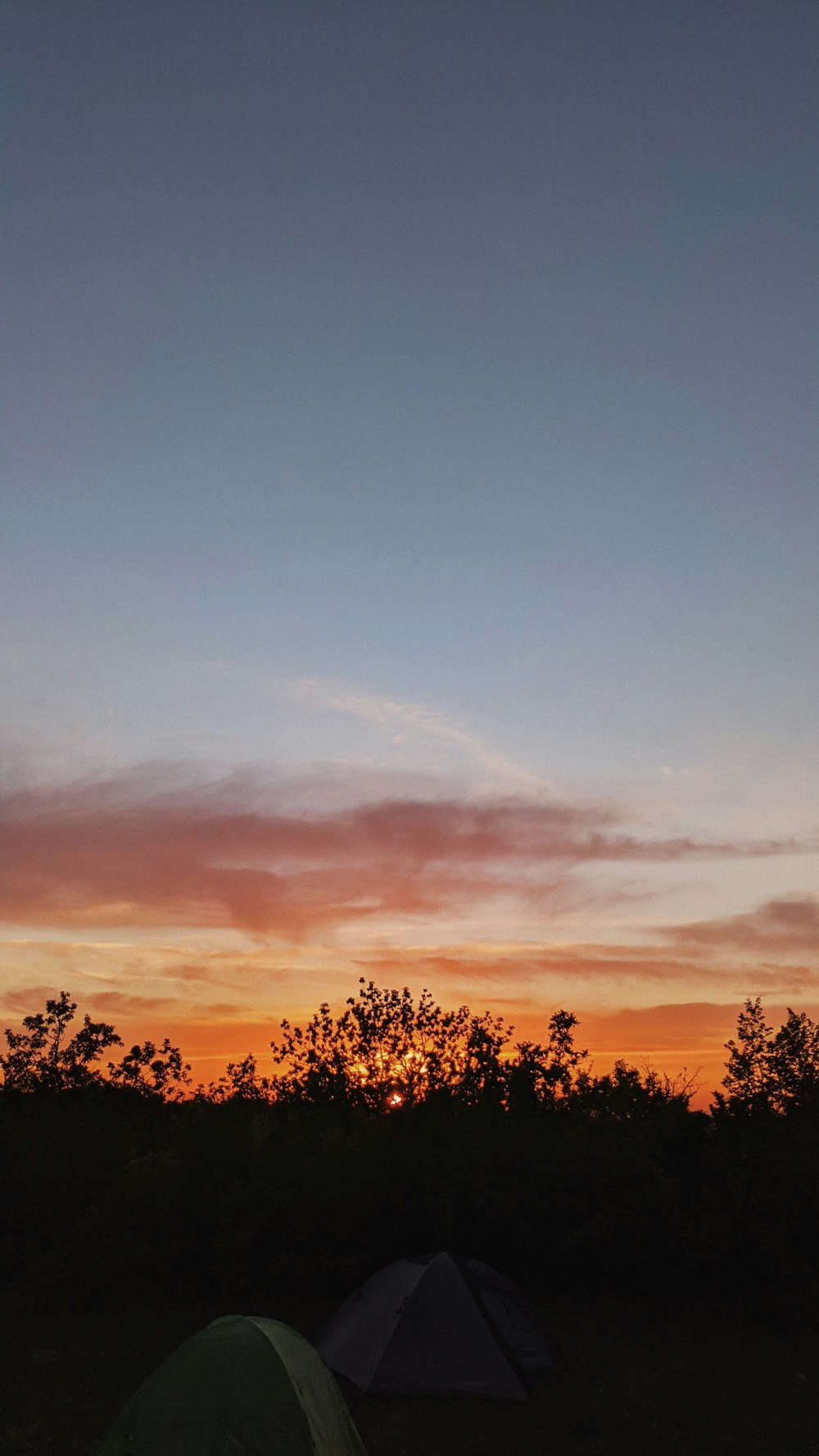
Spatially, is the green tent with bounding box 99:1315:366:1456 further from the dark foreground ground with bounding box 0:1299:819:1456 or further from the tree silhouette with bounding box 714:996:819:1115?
the tree silhouette with bounding box 714:996:819:1115

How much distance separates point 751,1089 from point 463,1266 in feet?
82.3

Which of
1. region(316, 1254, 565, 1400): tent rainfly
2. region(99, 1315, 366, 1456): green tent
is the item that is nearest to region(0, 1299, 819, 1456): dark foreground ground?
region(316, 1254, 565, 1400): tent rainfly

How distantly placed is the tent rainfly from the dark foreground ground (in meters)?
0.28

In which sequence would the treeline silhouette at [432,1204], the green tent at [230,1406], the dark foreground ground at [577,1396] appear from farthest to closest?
1. the treeline silhouette at [432,1204]
2. the dark foreground ground at [577,1396]
3. the green tent at [230,1406]

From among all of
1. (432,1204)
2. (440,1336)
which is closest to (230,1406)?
(440,1336)

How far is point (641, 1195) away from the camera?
21.4 meters

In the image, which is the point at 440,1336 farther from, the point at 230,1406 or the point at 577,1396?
the point at 230,1406

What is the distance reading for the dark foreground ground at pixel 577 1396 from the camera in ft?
39.3

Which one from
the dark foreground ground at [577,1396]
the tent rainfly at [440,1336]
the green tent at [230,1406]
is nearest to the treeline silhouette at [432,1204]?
the dark foreground ground at [577,1396]

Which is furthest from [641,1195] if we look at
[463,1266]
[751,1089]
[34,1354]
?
[751,1089]

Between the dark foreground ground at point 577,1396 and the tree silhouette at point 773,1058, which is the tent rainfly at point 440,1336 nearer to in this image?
the dark foreground ground at point 577,1396

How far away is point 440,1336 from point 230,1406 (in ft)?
18.5

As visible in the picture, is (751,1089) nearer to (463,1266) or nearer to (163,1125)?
(163,1125)

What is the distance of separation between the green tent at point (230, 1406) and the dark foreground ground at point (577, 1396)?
2.32 metres
